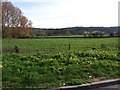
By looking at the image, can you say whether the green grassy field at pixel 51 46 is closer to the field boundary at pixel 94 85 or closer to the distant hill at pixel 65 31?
the field boundary at pixel 94 85

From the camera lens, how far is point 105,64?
11047mm

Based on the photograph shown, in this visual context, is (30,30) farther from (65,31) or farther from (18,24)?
(65,31)

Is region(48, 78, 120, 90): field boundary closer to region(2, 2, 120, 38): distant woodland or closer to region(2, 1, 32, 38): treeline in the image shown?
region(2, 2, 120, 38): distant woodland

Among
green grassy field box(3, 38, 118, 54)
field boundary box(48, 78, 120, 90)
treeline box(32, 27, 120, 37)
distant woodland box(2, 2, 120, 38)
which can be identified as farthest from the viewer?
treeline box(32, 27, 120, 37)

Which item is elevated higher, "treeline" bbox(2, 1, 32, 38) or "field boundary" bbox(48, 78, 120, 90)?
"treeline" bbox(2, 1, 32, 38)

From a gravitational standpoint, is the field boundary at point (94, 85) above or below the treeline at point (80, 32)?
below

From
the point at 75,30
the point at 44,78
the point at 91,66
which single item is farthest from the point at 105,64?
the point at 75,30

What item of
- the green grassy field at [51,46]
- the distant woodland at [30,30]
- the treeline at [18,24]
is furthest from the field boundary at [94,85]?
the treeline at [18,24]

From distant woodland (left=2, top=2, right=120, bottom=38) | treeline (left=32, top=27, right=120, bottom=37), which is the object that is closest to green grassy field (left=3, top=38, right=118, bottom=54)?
distant woodland (left=2, top=2, right=120, bottom=38)

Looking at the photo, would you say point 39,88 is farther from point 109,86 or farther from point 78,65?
point 78,65

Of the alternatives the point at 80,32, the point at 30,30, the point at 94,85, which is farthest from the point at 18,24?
the point at 94,85

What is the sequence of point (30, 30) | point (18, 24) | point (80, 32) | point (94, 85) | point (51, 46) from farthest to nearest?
point (30, 30), point (18, 24), point (80, 32), point (51, 46), point (94, 85)

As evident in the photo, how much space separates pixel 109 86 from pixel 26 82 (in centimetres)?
251

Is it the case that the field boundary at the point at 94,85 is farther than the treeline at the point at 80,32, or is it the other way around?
the treeline at the point at 80,32
